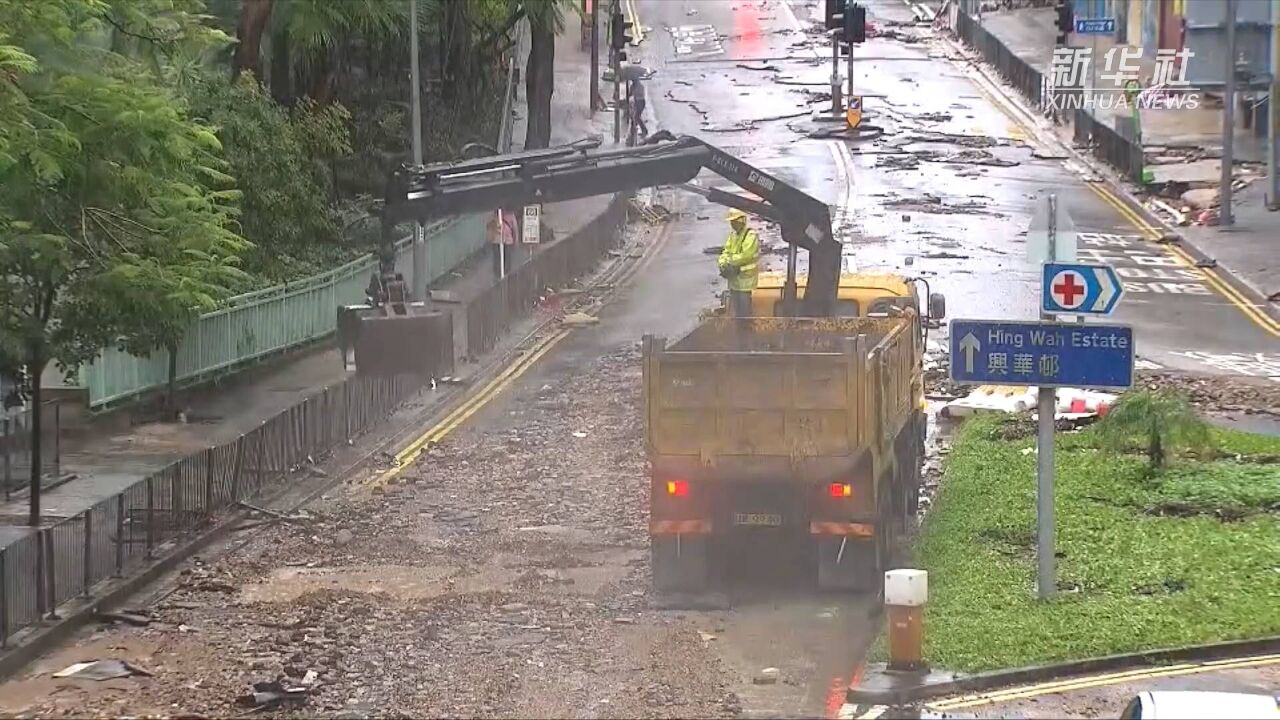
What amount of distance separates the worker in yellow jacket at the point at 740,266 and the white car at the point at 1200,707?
454 inches

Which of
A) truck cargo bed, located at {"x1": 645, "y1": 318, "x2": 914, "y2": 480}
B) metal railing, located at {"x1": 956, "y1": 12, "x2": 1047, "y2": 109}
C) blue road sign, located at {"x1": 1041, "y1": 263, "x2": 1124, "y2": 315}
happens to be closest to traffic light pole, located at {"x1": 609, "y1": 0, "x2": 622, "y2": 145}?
metal railing, located at {"x1": 956, "y1": 12, "x2": 1047, "y2": 109}

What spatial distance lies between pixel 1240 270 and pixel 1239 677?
27215 millimetres

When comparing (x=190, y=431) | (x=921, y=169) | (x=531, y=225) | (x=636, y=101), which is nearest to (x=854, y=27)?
(x=921, y=169)

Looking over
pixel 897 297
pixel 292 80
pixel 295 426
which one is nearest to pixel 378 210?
pixel 295 426

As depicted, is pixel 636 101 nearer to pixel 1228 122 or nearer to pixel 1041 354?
pixel 1228 122

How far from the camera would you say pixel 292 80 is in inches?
1740

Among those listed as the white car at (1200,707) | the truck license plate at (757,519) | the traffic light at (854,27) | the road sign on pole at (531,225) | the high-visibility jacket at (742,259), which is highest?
the traffic light at (854,27)

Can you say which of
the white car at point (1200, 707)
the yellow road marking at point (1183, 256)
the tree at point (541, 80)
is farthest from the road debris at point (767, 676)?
the tree at point (541, 80)

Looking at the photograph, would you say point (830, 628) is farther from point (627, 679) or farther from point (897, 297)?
point (897, 297)

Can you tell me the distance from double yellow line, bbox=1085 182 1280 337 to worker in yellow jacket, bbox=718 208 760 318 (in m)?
15.8

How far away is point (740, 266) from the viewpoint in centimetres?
2173

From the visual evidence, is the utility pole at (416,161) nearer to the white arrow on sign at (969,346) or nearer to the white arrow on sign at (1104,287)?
the white arrow on sign at (969,346)

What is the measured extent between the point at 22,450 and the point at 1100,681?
1594cm

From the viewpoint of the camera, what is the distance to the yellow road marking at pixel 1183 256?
118 feet
